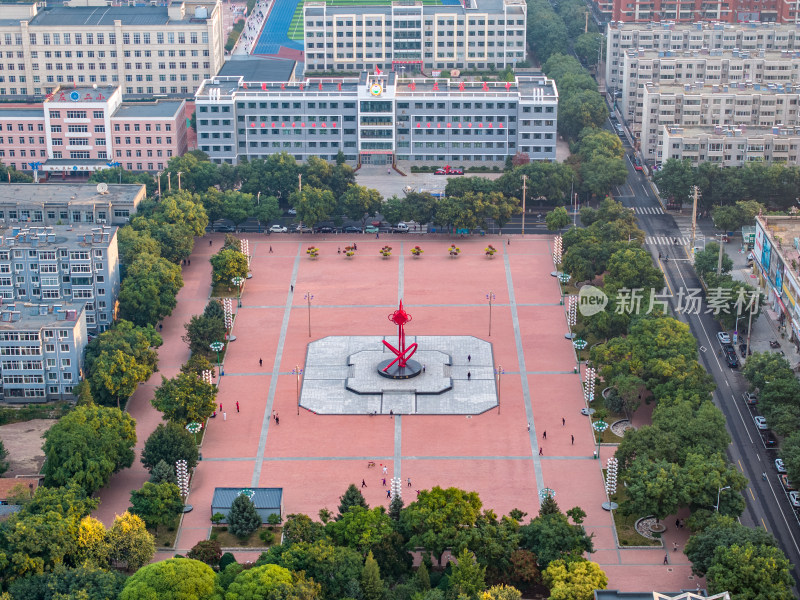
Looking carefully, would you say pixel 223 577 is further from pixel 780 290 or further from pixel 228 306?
pixel 780 290

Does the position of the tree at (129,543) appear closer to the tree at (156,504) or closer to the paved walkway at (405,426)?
the paved walkway at (405,426)

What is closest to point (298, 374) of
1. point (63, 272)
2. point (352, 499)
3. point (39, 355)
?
point (39, 355)

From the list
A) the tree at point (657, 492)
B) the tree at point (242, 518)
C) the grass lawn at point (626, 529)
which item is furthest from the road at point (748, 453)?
the tree at point (242, 518)

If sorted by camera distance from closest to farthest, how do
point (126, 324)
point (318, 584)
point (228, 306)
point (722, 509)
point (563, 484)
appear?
point (318, 584), point (722, 509), point (563, 484), point (126, 324), point (228, 306)

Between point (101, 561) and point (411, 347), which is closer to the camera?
point (101, 561)

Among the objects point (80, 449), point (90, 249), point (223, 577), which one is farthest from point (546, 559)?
point (90, 249)

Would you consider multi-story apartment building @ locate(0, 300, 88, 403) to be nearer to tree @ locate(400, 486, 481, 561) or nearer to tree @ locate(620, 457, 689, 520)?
tree @ locate(400, 486, 481, 561)

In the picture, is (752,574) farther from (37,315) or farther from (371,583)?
(37,315)
